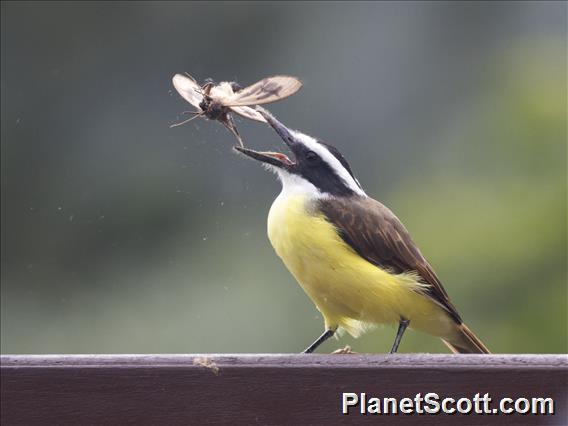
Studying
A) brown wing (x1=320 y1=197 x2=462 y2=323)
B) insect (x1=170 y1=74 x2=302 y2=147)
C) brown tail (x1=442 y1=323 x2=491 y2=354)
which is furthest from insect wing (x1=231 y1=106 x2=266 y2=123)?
brown tail (x1=442 y1=323 x2=491 y2=354)

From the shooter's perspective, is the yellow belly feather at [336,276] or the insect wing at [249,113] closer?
the yellow belly feather at [336,276]

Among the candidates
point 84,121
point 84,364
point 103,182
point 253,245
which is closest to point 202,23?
point 84,121

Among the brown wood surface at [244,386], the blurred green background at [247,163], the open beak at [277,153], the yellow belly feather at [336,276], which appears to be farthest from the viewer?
the blurred green background at [247,163]

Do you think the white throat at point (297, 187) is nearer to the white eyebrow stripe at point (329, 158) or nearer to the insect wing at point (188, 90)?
the white eyebrow stripe at point (329, 158)

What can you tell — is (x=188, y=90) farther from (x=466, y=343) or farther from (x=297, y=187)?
(x=466, y=343)

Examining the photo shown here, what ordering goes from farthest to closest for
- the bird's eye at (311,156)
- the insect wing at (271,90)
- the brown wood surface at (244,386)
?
the bird's eye at (311,156) → the insect wing at (271,90) → the brown wood surface at (244,386)

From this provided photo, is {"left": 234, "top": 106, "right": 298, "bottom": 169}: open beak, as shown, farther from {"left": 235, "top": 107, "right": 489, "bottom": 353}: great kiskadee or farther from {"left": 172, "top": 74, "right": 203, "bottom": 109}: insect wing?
{"left": 172, "top": 74, "right": 203, "bottom": 109}: insect wing

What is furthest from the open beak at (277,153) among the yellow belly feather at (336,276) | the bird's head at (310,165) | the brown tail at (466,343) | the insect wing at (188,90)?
the brown tail at (466,343)
